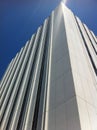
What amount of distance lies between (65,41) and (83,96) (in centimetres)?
847

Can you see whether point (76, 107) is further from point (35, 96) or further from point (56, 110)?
point (35, 96)

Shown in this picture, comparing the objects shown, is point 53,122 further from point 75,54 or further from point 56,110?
point 75,54

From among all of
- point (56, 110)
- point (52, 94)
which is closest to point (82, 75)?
point (52, 94)

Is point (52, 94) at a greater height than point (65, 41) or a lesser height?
lesser

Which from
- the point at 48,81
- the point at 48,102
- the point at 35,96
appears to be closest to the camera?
the point at 48,102

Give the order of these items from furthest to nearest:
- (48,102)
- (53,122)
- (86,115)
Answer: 1. (48,102)
2. (53,122)
3. (86,115)

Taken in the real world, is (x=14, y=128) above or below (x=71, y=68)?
below

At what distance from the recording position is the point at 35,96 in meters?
20.1

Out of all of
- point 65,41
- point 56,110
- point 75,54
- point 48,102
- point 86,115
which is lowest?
point 86,115

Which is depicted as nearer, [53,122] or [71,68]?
[53,122]

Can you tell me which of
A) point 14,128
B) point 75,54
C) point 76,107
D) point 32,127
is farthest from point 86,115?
point 14,128

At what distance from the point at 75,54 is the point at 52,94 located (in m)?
4.92

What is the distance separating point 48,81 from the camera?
1834 centimetres

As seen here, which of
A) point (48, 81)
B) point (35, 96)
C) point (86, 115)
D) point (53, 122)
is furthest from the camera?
point (35, 96)
